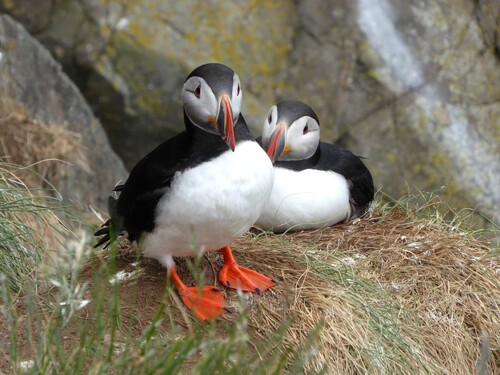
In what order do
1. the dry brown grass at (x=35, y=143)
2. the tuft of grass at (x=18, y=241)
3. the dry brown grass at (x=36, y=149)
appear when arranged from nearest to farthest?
the tuft of grass at (x=18, y=241), the dry brown grass at (x=36, y=149), the dry brown grass at (x=35, y=143)

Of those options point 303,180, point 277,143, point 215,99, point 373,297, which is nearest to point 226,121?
point 215,99

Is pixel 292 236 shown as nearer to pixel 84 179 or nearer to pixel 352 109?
pixel 84 179

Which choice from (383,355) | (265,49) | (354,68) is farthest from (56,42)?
(383,355)

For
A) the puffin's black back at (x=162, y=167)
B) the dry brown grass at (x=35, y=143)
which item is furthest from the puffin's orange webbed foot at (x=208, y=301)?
the dry brown grass at (x=35, y=143)

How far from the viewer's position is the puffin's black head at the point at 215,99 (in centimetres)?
292

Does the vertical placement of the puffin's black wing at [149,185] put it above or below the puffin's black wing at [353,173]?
above

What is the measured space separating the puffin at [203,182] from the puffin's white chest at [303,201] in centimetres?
104

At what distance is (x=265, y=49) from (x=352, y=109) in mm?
987

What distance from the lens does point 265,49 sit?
310 inches

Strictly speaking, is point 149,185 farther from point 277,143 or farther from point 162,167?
point 277,143

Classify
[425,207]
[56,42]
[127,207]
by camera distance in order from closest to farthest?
[127,207]
[425,207]
[56,42]

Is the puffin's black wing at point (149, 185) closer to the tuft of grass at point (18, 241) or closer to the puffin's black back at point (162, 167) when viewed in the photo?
the puffin's black back at point (162, 167)

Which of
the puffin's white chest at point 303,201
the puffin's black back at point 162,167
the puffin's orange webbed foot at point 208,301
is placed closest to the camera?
the puffin's black back at point 162,167

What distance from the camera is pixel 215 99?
296 centimetres
